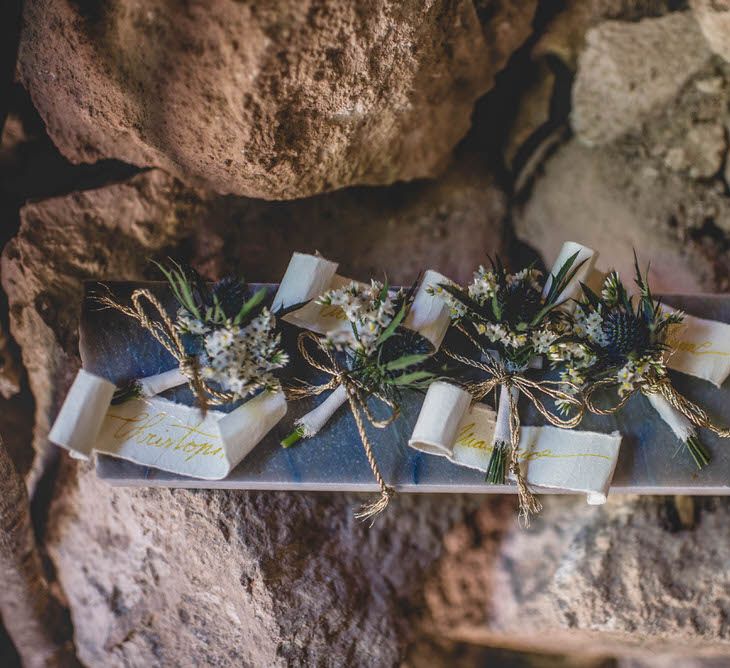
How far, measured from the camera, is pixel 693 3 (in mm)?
2598

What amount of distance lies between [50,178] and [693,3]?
2.91m

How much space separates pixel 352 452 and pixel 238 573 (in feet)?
2.17

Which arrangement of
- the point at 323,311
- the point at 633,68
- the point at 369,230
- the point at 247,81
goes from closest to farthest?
1. the point at 247,81
2. the point at 323,311
3. the point at 633,68
4. the point at 369,230

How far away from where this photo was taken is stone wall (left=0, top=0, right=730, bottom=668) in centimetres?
210

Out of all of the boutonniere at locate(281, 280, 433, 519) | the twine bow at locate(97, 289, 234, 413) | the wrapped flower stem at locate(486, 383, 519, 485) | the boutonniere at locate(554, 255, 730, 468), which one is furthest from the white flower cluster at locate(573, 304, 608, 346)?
the twine bow at locate(97, 289, 234, 413)

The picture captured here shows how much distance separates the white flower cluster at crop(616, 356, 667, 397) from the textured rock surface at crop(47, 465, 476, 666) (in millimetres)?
963

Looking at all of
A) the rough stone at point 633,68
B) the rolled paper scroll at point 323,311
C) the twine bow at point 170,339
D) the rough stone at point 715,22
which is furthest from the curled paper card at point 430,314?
the rough stone at point 715,22

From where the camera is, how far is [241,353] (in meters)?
2.00

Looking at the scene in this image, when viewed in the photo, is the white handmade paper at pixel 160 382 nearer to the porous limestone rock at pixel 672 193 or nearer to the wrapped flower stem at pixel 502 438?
the wrapped flower stem at pixel 502 438

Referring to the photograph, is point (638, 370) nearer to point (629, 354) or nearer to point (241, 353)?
point (629, 354)

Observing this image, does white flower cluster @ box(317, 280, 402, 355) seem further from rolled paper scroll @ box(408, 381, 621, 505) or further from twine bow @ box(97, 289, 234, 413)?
twine bow @ box(97, 289, 234, 413)

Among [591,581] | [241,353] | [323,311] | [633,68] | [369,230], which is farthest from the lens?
[369,230]

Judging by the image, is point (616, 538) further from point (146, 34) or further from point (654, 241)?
point (146, 34)

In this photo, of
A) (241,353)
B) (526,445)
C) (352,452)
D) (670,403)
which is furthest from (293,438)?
(670,403)
